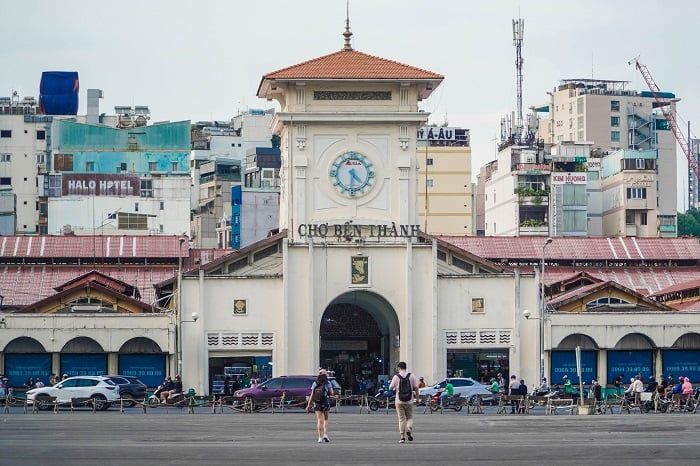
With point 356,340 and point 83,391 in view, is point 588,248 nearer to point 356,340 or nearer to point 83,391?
point 356,340

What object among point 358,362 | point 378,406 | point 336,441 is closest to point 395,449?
point 336,441

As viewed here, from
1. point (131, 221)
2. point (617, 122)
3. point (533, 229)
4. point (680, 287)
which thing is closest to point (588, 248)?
point (680, 287)

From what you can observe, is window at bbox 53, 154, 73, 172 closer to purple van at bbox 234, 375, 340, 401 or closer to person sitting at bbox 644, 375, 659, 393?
purple van at bbox 234, 375, 340, 401

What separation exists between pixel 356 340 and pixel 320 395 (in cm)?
4172

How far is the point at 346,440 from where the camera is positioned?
41.7 metres

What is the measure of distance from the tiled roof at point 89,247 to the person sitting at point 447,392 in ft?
88.5

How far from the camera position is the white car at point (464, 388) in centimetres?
7119

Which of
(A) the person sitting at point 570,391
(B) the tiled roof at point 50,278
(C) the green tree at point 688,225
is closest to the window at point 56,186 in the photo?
(B) the tiled roof at point 50,278

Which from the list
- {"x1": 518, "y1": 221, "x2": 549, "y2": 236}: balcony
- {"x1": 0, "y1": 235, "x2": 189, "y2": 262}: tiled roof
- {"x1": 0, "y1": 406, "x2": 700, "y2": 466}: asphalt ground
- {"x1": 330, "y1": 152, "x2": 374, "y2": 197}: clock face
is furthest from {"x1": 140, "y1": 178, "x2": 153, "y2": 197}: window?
{"x1": 0, "y1": 406, "x2": 700, "y2": 466}: asphalt ground

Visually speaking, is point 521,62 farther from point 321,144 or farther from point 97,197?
point 321,144

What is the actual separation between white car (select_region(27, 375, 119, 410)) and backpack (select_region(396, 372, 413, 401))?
91.4 ft

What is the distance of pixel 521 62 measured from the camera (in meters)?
171

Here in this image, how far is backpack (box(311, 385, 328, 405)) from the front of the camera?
4156cm

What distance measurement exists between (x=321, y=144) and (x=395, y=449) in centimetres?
4356
